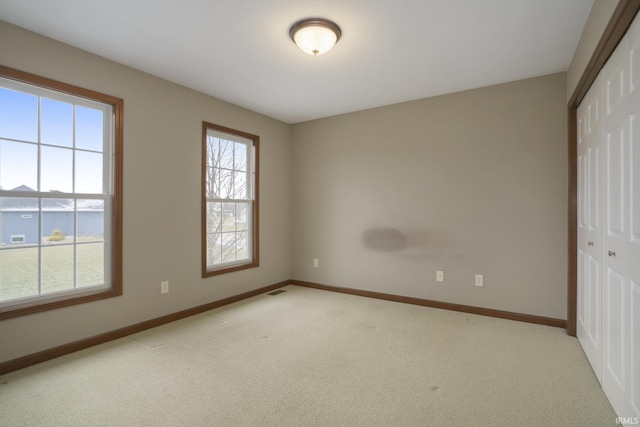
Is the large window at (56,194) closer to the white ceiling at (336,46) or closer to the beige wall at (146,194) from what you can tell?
the beige wall at (146,194)

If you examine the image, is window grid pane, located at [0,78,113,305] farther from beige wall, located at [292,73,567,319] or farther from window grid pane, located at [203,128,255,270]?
beige wall, located at [292,73,567,319]

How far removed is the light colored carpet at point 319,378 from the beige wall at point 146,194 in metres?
0.26

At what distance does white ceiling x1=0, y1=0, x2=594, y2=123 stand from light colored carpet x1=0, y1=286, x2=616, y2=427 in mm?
2574

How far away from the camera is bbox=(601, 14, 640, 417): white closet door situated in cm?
153

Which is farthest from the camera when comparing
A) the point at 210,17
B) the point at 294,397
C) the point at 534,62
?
the point at 534,62

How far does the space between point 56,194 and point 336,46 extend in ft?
8.68

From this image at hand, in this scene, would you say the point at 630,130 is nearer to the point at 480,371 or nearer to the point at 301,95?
the point at 480,371

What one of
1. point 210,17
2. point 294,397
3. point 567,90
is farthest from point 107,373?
point 567,90

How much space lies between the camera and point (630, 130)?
63.3 inches

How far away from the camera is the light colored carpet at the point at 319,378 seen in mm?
1765

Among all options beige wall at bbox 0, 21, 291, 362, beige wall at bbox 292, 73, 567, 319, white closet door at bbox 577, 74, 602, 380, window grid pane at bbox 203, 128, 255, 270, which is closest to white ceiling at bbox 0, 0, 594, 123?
beige wall at bbox 0, 21, 291, 362

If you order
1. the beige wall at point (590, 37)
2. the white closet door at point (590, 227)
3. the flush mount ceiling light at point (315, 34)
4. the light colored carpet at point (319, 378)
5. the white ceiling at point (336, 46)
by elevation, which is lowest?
the light colored carpet at point (319, 378)

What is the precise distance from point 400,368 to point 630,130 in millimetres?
2026

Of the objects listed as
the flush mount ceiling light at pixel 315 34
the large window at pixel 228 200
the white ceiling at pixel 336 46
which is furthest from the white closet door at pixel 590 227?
the large window at pixel 228 200
